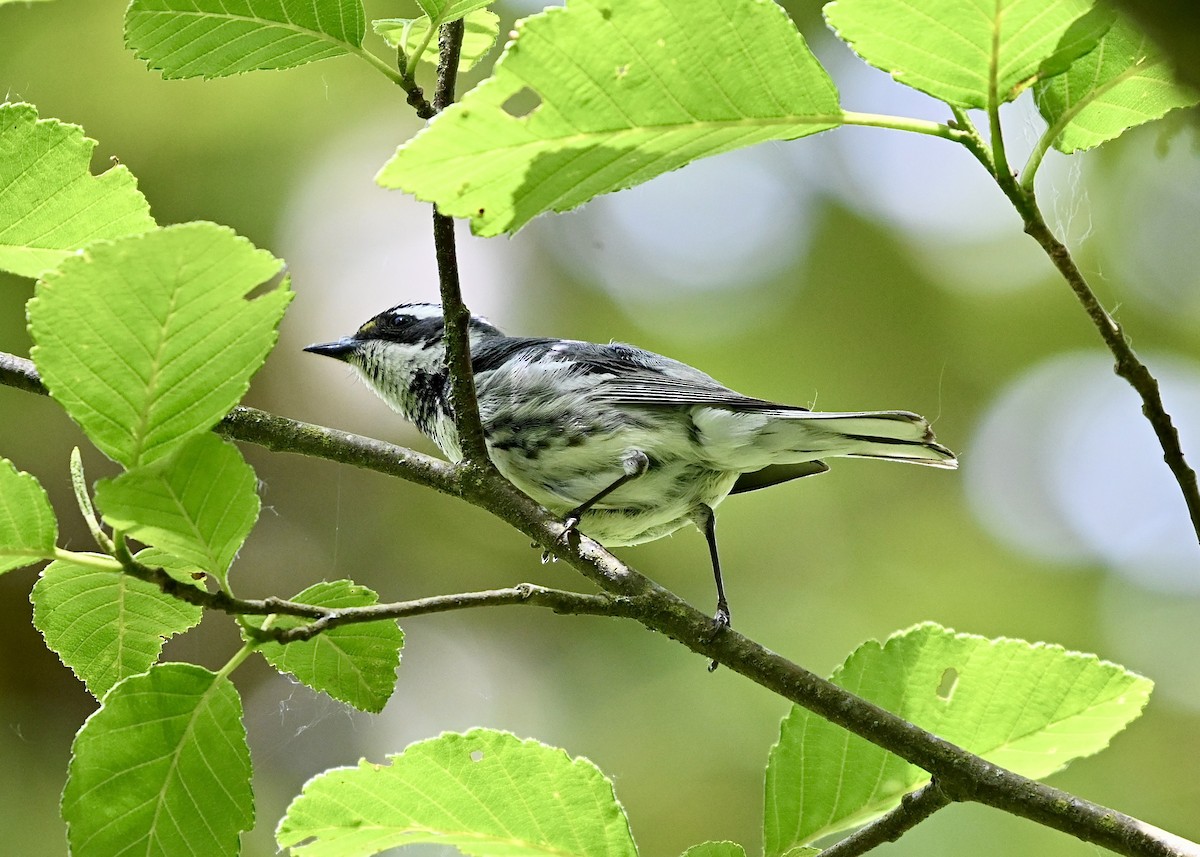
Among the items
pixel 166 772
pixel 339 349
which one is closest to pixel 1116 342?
pixel 166 772

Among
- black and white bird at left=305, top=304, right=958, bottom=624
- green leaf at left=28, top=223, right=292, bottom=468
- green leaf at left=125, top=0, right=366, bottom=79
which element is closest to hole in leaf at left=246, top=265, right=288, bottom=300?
green leaf at left=28, top=223, right=292, bottom=468

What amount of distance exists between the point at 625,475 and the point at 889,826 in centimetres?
124

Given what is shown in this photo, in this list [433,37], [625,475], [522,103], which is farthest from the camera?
[522,103]

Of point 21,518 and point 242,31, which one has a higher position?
point 242,31

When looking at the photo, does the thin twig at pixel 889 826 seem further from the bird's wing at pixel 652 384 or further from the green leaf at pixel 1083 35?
the bird's wing at pixel 652 384

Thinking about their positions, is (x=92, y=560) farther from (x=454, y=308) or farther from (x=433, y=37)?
(x=433, y=37)

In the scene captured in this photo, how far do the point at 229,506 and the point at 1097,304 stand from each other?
83 cm

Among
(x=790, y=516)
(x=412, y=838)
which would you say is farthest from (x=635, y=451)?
(x=790, y=516)

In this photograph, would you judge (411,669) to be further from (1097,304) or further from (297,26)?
(1097,304)

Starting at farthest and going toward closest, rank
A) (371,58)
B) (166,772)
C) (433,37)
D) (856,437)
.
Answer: (856,437), (433,37), (371,58), (166,772)

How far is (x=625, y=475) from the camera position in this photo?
2518 mm

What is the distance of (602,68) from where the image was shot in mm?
962

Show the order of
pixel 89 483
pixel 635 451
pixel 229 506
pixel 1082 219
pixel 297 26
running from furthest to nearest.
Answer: pixel 1082 219, pixel 89 483, pixel 635 451, pixel 297 26, pixel 229 506

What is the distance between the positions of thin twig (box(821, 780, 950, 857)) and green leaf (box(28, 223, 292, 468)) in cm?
91
